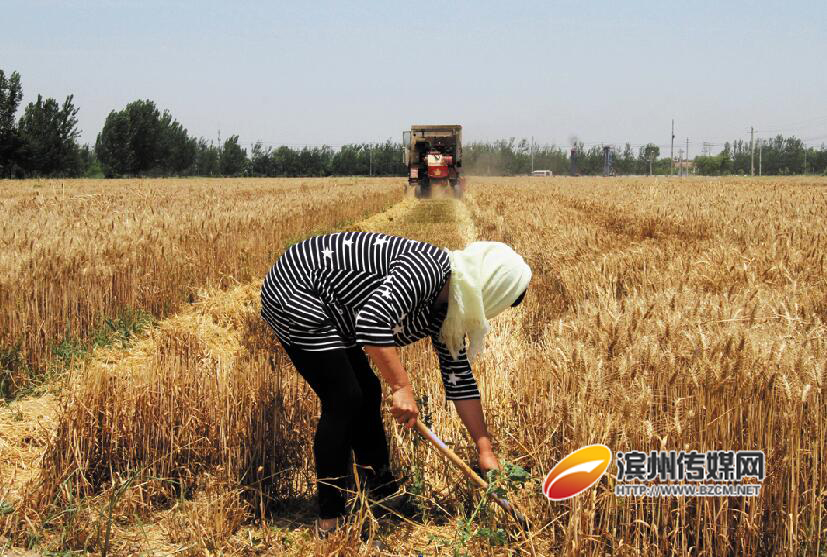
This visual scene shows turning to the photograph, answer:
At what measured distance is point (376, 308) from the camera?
9.10 feet

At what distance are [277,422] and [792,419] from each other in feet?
7.62

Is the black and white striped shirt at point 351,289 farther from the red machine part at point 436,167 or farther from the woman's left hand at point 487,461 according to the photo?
the red machine part at point 436,167

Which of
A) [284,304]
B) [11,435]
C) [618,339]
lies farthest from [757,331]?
[11,435]

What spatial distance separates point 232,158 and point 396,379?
300 feet

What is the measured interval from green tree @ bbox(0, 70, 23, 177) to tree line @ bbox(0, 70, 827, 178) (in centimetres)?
7

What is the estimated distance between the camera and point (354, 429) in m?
3.46

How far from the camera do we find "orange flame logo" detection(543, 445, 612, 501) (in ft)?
9.07

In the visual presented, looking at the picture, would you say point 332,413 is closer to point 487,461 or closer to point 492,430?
point 487,461

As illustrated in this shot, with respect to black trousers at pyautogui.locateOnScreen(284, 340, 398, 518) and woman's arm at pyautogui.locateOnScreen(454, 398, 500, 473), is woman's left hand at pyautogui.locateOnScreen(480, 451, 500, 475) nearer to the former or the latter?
woman's arm at pyautogui.locateOnScreen(454, 398, 500, 473)

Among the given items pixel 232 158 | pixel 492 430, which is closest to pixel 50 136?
pixel 232 158

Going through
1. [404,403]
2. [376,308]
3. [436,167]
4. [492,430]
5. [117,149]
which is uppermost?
[117,149]

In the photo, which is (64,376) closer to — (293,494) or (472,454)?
(293,494)

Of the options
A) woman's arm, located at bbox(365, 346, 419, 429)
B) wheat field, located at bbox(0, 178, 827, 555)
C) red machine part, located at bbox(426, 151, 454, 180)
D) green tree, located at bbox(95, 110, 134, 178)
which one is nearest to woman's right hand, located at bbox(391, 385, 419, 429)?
woman's arm, located at bbox(365, 346, 419, 429)

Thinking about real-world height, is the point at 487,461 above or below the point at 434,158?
below
